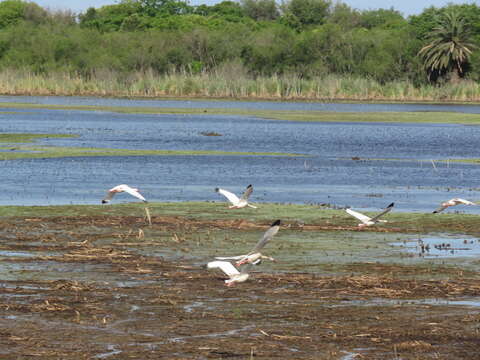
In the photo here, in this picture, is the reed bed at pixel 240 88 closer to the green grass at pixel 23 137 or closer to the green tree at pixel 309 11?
the green grass at pixel 23 137

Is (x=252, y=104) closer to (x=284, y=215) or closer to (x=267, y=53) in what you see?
(x=267, y=53)

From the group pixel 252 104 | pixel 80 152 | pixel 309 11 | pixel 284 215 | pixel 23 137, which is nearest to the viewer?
pixel 284 215

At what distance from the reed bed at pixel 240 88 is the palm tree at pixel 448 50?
7.96 meters

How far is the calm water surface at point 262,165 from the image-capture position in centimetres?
2633

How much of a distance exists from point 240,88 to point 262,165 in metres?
48.4

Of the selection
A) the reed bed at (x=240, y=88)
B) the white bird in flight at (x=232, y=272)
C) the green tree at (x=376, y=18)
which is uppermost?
the green tree at (x=376, y=18)

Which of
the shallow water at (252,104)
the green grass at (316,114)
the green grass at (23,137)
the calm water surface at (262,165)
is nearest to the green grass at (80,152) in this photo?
the calm water surface at (262,165)

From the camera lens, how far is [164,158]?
3706 centimetres

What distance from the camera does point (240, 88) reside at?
3273 inches

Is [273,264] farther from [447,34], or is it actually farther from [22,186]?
[447,34]

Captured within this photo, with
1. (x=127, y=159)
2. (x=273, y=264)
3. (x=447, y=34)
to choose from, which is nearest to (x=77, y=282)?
(x=273, y=264)

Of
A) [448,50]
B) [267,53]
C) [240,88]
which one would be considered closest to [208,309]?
[240,88]

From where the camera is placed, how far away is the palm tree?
96.8 metres

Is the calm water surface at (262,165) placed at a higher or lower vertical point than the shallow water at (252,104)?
higher
